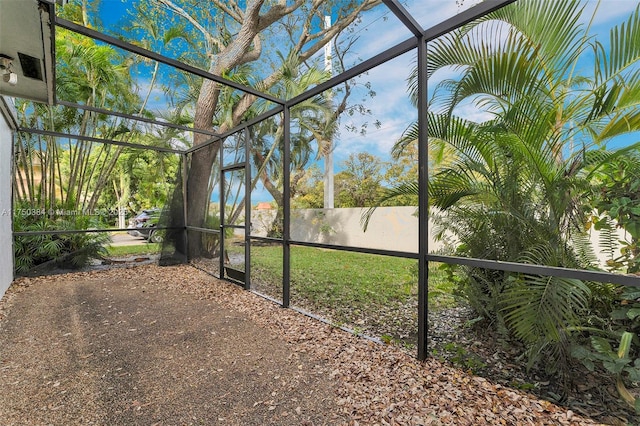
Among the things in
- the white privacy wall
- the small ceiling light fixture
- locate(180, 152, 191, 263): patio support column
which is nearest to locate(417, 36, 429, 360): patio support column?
the small ceiling light fixture

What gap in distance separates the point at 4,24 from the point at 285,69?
4.11 m

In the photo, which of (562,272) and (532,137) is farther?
(532,137)

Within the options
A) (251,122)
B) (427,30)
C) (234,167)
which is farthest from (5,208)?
(427,30)

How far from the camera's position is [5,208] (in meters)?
4.28

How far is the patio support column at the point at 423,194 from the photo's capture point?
7.42 ft

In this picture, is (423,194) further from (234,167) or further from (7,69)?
(7,69)

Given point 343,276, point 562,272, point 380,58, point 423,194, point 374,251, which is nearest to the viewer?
point 562,272

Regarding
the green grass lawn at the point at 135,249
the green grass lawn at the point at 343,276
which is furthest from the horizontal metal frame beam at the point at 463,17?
the green grass lawn at the point at 135,249

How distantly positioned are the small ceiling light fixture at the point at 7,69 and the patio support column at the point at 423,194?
11.1ft

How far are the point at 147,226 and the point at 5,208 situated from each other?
9.88ft

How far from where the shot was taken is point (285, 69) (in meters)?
5.59

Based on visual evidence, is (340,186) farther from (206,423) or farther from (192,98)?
(206,423)

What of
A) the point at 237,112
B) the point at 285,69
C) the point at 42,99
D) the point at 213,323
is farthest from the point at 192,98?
the point at 213,323

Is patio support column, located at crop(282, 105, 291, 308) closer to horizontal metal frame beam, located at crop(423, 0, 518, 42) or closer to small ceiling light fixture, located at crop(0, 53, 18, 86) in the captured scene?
horizontal metal frame beam, located at crop(423, 0, 518, 42)
